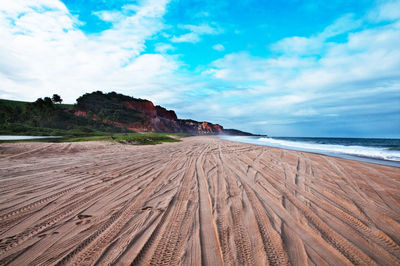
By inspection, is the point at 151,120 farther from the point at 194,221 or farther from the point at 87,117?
the point at 194,221

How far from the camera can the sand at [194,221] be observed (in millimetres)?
2113

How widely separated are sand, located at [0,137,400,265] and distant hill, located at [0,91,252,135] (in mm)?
25743

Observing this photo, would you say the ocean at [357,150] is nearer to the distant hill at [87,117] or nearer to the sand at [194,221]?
the sand at [194,221]

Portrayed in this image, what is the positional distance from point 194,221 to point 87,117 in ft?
211

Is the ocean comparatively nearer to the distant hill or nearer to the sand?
the sand

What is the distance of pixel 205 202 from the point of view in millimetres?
3727

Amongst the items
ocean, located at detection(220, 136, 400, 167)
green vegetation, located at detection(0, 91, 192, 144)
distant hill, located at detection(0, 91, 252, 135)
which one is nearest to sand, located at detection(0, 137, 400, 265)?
ocean, located at detection(220, 136, 400, 167)

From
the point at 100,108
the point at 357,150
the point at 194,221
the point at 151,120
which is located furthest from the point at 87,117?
the point at 357,150

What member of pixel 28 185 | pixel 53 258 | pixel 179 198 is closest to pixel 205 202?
pixel 179 198

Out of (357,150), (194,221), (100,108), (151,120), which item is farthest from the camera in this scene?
(151,120)

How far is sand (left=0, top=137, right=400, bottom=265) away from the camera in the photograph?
211 centimetres

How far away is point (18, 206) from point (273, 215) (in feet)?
16.0

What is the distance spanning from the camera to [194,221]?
2.92 metres

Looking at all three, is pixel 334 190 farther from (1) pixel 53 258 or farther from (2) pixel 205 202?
(1) pixel 53 258
